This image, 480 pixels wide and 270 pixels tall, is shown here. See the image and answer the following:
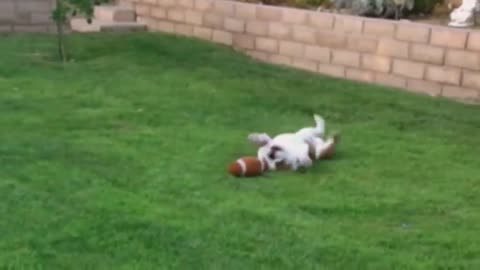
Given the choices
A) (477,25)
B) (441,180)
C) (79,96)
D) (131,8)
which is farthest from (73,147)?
(131,8)

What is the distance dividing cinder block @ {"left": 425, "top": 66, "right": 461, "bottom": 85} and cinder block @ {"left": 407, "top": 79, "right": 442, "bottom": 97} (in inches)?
1.8

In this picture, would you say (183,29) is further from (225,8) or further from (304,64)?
(304,64)

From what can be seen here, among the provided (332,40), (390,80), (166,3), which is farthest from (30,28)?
(390,80)

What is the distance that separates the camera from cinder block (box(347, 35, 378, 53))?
24.2 feet

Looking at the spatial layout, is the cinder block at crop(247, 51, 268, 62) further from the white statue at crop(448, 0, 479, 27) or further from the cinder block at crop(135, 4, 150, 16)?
the cinder block at crop(135, 4, 150, 16)

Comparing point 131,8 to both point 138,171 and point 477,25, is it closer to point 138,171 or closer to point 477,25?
point 477,25

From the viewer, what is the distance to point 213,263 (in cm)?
338

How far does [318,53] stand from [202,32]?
180cm

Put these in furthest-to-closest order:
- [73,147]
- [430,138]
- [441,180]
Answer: [430,138]
[73,147]
[441,180]

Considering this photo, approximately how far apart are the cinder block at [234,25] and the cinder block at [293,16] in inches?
23.5

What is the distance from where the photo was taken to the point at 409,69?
7109 mm

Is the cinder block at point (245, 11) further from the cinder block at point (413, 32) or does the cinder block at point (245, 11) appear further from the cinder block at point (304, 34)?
the cinder block at point (413, 32)

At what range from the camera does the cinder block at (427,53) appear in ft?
22.5

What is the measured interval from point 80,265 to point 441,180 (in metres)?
1.96
